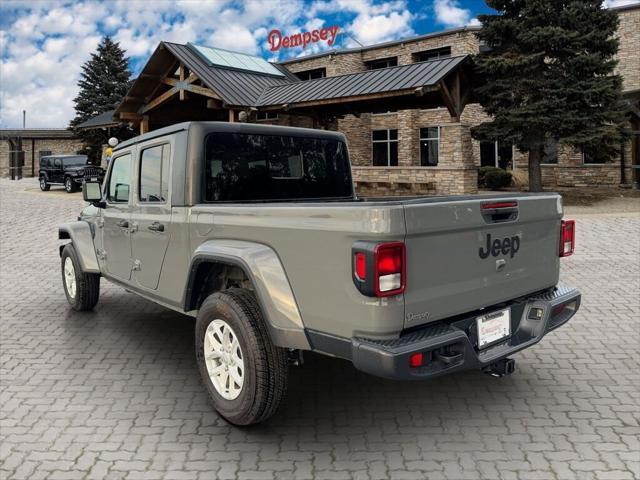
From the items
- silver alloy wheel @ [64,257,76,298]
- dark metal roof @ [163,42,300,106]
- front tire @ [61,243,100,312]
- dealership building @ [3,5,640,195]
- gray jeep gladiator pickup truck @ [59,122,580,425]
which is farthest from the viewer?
dark metal roof @ [163,42,300,106]

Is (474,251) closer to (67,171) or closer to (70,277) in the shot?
(70,277)

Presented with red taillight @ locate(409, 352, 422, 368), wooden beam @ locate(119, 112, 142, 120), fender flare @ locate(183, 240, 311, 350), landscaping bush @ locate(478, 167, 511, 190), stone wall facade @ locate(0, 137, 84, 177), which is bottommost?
red taillight @ locate(409, 352, 422, 368)

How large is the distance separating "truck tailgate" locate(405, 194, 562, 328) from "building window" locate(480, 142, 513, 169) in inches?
1093

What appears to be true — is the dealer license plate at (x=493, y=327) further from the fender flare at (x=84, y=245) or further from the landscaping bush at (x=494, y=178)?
the landscaping bush at (x=494, y=178)

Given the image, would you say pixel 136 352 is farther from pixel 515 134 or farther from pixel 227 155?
pixel 515 134

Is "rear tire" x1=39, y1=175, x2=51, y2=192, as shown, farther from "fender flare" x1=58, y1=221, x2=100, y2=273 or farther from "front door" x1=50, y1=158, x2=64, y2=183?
"fender flare" x1=58, y1=221, x2=100, y2=273

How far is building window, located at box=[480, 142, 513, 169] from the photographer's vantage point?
30.9m

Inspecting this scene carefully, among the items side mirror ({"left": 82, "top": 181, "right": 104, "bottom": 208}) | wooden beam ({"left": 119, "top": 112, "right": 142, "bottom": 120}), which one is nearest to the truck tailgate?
side mirror ({"left": 82, "top": 181, "right": 104, "bottom": 208})

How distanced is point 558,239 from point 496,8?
64.7ft

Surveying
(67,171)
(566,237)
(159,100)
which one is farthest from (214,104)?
(566,237)

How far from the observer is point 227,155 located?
14.7 ft

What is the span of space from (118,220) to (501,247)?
344cm

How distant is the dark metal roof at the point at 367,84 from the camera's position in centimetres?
1883

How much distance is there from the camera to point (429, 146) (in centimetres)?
3412
